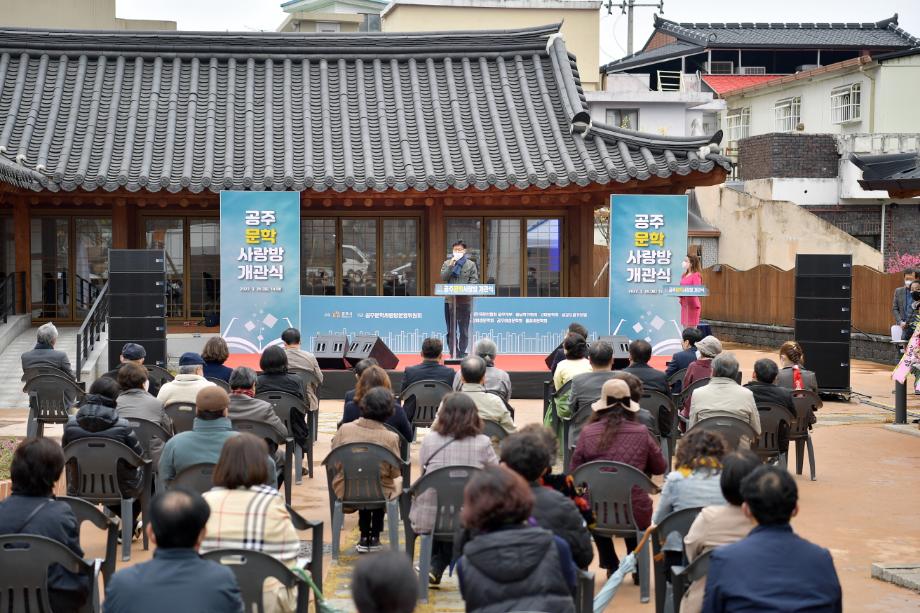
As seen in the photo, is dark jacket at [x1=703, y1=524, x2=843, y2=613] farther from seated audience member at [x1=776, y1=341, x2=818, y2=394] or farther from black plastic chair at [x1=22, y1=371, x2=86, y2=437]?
black plastic chair at [x1=22, y1=371, x2=86, y2=437]

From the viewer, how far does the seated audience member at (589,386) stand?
8312mm

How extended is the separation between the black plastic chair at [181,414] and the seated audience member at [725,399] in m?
3.87

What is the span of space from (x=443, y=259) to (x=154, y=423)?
33.2 ft

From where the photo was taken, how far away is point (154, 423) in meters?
7.71

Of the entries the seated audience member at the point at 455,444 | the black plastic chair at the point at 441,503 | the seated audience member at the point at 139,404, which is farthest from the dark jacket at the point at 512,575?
the seated audience member at the point at 139,404

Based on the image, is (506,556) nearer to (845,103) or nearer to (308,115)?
(308,115)

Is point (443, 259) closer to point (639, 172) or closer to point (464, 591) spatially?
point (639, 172)

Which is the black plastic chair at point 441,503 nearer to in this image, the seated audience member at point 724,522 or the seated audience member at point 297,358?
the seated audience member at point 724,522

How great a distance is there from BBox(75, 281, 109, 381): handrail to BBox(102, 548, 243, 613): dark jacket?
10.7 meters

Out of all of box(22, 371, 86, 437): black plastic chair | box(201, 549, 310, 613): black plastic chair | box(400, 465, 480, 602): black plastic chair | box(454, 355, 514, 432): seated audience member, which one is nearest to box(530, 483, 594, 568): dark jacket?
box(201, 549, 310, 613): black plastic chair

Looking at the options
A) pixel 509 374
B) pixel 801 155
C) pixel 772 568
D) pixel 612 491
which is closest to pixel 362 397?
pixel 612 491

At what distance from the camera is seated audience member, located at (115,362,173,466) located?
777cm

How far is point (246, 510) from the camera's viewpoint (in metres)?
4.93

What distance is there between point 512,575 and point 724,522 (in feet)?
4.34
